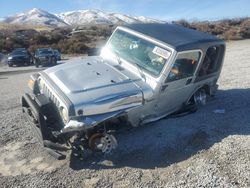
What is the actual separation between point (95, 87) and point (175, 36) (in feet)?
8.06

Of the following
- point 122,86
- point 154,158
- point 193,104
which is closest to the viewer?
point 154,158

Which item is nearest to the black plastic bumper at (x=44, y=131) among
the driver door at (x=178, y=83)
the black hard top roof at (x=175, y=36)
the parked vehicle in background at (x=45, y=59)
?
the driver door at (x=178, y=83)

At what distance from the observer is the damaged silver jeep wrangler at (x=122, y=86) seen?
573cm

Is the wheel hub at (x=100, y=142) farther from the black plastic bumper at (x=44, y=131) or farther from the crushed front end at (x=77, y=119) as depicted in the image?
the black plastic bumper at (x=44, y=131)

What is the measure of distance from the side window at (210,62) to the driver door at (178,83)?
455 mm

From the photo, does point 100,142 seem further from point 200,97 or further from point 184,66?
point 200,97

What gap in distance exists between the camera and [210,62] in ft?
27.3

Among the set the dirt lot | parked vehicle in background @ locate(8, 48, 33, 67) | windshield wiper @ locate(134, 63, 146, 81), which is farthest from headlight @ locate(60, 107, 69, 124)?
parked vehicle in background @ locate(8, 48, 33, 67)

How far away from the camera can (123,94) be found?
19.8ft

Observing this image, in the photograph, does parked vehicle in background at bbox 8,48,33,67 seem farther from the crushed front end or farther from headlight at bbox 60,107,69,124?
headlight at bbox 60,107,69,124

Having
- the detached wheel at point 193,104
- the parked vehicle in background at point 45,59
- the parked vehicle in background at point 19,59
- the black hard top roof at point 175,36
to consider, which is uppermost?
the black hard top roof at point 175,36

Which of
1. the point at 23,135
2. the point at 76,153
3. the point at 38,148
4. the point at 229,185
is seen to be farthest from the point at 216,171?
the point at 23,135

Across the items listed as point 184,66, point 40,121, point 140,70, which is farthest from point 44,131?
point 184,66

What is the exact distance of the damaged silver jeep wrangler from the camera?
225 inches
